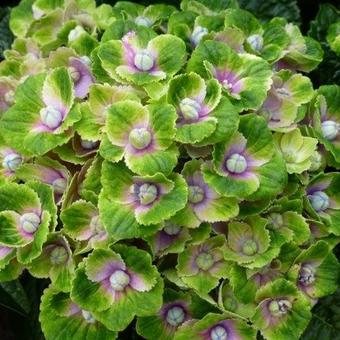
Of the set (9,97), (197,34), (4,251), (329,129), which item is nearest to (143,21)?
(197,34)

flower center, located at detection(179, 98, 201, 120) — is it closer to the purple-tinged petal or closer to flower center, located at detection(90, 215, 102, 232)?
flower center, located at detection(90, 215, 102, 232)

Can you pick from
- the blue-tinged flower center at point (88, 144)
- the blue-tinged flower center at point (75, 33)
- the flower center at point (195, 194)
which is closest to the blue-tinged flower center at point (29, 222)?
the blue-tinged flower center at point (88, 144)

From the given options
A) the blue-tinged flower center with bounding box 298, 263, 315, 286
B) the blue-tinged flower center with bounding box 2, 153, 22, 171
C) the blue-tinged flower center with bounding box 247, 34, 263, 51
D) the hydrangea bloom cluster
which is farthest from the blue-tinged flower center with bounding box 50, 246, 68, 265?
the blue-tinged flower center with bounding box 247, 34, 263, 51

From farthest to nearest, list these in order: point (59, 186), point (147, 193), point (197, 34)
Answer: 1. point (197, 34)
2. point (59, 186)
3. point (147, 193)

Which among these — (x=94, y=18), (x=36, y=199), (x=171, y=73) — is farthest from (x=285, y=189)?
(x=94, y=18)

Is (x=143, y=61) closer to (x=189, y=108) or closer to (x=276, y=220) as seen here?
(x=189, y=108)

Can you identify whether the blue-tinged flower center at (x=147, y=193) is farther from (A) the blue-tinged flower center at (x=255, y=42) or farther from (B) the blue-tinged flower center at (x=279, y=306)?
(A) the blue-tinged flower center at (x=255, y=42)

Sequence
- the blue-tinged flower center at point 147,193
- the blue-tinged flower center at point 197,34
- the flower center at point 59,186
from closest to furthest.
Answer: the blue-tinged flower center at point 147,193 → the flower center at point 59,186 → the blue-tinged flower center at point 197,34
